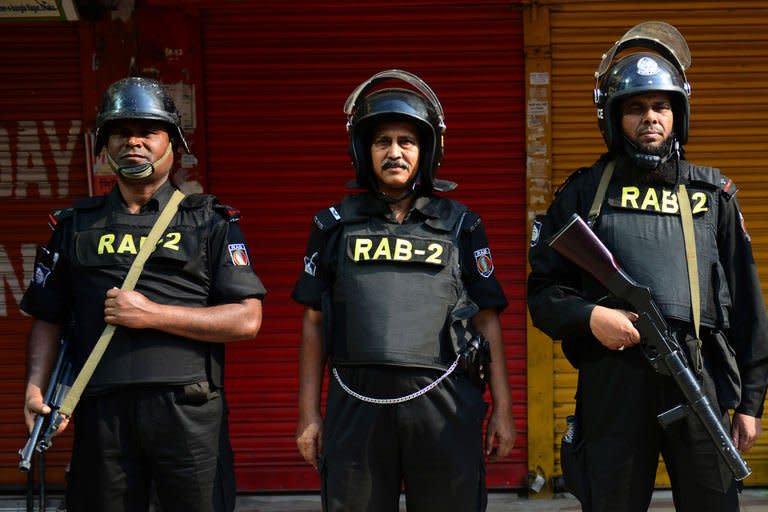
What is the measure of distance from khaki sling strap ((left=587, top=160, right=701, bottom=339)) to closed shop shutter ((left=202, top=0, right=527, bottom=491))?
2.13m

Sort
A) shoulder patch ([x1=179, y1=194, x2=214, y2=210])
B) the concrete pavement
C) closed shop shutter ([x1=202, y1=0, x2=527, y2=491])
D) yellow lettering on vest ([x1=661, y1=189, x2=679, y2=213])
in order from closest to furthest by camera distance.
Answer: yellow lettering on vest ([x1=661, y1=189, x2=679, y2=213]) → shoulder patch ([x1=179, y1=194, x2=214, y2=210]) → the concrete pavement → closed shop shutter ([x1=202, y1=0, x2=527, y2=491])

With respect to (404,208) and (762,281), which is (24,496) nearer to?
(404,208)

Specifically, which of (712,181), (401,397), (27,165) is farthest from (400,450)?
(27,165)

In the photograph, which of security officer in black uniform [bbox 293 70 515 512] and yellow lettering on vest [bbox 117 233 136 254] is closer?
security officer in black uniform [bbox 293 70 515 512]

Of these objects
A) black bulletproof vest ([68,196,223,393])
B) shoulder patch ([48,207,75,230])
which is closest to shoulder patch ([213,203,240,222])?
black bulletproof vest ([68,196,223,393])

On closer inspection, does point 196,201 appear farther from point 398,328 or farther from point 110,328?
point 398,328

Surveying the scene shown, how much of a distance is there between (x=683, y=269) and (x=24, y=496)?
4.37 m

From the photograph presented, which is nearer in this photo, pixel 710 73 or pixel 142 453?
pixel 142 453

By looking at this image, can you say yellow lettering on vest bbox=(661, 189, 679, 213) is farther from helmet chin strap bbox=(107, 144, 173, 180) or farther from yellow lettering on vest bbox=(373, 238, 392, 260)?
helmet chin strap bbox=(107, 144, 173, 180)

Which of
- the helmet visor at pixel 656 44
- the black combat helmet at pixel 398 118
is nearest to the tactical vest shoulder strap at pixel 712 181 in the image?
the helmet visor at pixel 656 44

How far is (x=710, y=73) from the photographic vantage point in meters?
5.71

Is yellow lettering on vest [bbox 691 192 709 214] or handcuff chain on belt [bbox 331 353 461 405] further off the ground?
yellow lettering on vest [bbox 691 192 709 214]

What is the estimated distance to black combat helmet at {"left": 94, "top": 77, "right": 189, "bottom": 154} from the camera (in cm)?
376

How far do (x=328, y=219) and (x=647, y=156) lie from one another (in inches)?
50.6
